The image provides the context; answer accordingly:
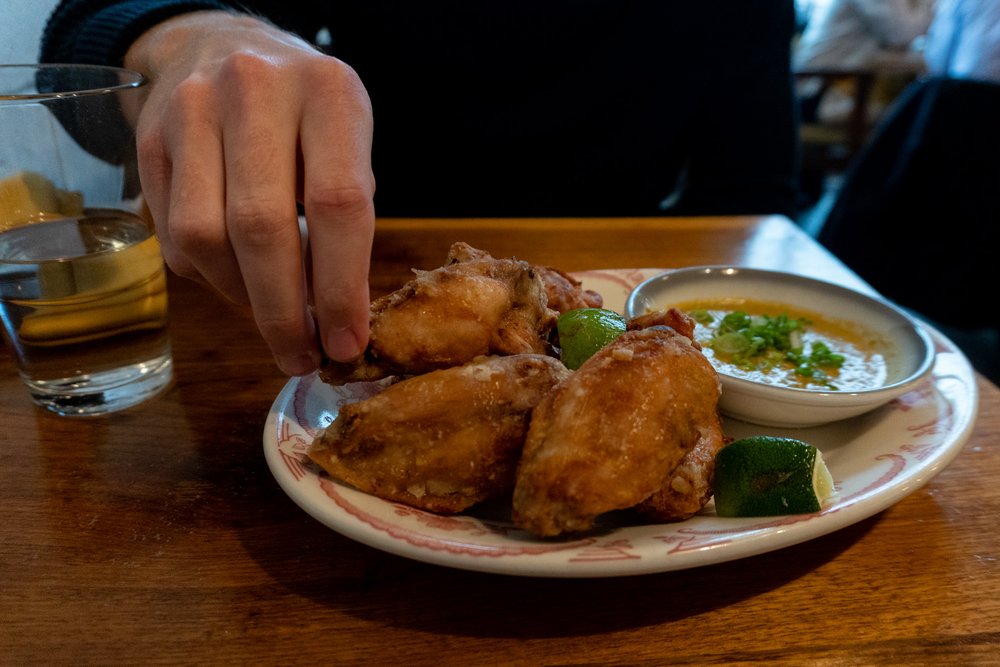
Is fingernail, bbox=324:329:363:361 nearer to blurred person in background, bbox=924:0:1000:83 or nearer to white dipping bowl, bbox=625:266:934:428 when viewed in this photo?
white dipping bowl, bbox=625:266:934:428

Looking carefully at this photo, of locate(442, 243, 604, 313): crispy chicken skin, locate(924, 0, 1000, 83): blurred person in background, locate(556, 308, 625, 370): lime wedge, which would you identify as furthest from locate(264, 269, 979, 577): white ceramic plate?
locate(924, 0, 1000, 83): blurred person in background

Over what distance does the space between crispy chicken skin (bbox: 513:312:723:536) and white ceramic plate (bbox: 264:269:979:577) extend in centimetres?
5

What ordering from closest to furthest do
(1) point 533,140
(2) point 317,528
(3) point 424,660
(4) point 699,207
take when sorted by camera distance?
(3) point 424,660, (2) point 317,528, (1) point 533,140, (4) point 699,207

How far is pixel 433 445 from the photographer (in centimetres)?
104

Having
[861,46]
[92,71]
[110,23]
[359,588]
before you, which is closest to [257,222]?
[359,588]

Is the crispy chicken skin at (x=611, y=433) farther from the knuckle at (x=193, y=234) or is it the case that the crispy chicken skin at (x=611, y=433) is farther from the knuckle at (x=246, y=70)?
the knuckle at (x=246, y=70)

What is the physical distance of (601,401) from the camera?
3.26ft

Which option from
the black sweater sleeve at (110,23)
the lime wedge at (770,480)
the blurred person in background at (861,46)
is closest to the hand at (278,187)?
the lime wedge at (770,480)

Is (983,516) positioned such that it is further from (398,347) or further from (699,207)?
(699,207)

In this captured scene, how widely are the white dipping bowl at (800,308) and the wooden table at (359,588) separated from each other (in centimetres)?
19

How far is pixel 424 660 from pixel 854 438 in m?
0.88

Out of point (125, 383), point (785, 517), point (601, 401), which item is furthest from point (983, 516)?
point (125, 383)

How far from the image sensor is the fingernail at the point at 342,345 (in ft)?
3.51

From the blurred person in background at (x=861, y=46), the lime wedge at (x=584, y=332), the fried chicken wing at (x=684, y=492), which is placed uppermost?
the lime wedge at (x=584, y=332)
